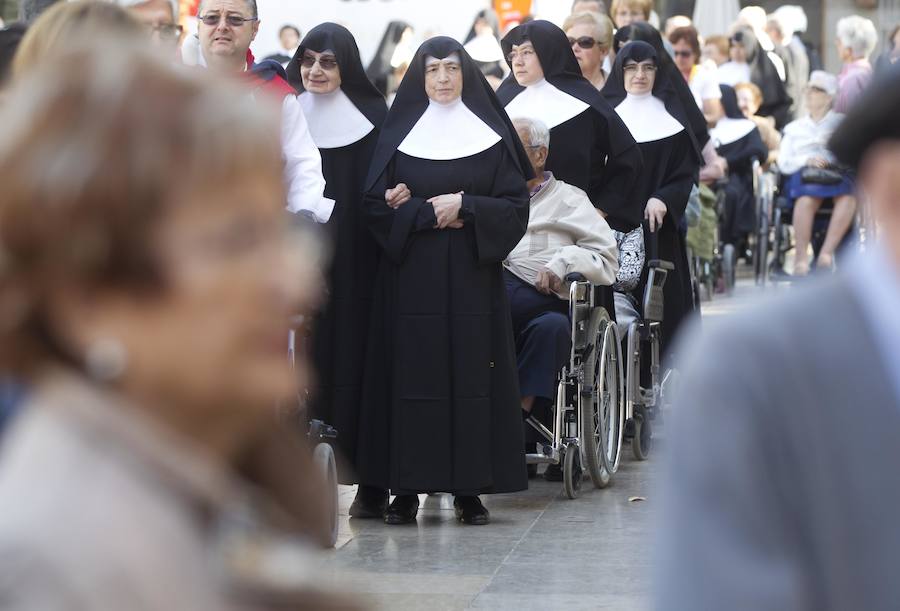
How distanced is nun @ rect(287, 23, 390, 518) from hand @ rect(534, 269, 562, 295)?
0.80 meters

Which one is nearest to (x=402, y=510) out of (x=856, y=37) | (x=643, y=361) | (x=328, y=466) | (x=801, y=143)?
(x=328, y=466)

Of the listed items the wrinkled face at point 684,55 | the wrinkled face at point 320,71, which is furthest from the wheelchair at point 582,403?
the wrinkled face at point 684,55

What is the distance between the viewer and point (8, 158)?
131 centimetres

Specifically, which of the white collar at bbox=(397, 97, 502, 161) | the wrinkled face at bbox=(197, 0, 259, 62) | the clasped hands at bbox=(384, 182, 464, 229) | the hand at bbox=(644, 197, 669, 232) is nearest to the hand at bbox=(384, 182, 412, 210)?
the clasped hands at bbox=(384, 182, 464, 229)

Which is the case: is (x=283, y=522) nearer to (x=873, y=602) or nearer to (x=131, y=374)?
(x=131, y=374)

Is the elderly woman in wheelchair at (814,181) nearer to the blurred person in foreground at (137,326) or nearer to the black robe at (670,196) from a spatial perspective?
the black robe at (670,196)

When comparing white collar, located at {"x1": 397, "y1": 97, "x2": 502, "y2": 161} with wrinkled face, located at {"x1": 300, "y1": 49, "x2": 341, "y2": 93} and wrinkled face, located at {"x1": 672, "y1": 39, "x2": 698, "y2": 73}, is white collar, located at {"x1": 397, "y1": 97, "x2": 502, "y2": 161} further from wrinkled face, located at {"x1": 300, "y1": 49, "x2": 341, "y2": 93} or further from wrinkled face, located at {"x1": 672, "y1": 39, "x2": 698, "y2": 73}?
wrinkled face, located at {"x1": 672, "y1": 39, "x2": 698, "y2": 73}

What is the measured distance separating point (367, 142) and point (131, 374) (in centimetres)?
589

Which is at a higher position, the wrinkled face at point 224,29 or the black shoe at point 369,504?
the wrinkled face at point 224,29

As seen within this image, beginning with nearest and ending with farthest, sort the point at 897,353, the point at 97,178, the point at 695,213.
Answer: the point at 97,178
the point at 897,353
the point at 695,213

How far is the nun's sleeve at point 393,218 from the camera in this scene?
6.78 m

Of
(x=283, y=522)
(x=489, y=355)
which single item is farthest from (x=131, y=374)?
(x=489, y=355)

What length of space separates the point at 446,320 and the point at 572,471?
111cm

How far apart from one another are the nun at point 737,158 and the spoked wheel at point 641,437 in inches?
276
